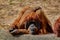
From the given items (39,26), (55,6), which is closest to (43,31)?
(39,26)

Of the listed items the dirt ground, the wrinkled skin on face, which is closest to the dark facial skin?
the wrinkled skin on face

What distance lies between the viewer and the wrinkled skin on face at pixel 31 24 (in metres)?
6.35

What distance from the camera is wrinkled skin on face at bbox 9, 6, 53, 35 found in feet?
20.8

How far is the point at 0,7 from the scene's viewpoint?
10.9 meters

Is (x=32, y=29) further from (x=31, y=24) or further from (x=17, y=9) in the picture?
(x=17, y=9)

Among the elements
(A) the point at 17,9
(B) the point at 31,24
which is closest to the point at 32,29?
(B) the point at 31,24

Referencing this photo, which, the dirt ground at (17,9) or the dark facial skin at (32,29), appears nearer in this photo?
the dark facial skin at (32,29)

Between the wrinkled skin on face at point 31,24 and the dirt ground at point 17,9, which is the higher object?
the dirt ground at point 17,9

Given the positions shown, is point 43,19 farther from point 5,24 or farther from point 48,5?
point 48,5

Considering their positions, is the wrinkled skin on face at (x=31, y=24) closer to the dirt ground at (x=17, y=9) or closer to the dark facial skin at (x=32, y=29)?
the dark facial skin at (x=32, y=29)

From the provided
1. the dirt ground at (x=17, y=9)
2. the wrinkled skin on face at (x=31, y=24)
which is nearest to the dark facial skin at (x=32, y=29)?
the wrinkled skin on face at (x=31, y=24)

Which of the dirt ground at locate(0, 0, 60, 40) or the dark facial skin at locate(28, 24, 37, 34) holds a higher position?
the dirt ground at locate(0, 0, 60, 40)

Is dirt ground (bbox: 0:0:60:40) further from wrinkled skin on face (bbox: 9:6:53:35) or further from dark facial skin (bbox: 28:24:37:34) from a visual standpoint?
dark facial skin (bbox: 28:24:37:34)

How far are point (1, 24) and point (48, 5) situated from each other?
200 centimetres
